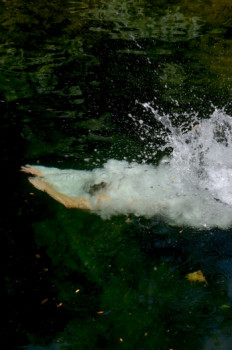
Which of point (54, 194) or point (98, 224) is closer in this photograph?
point (98, 224)

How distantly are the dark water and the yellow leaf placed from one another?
45mm

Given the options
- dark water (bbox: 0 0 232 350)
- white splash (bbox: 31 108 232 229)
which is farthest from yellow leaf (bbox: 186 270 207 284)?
white splash (bbox: 31 108 232 229)

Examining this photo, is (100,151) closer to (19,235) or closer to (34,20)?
(19,235)

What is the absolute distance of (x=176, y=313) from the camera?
2.34 meters

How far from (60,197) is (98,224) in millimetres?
517

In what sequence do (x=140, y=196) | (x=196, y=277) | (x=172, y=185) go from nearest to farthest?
1. (x=196, y=277)
2. (x=140, y=196)
3. (x=172, y=185)

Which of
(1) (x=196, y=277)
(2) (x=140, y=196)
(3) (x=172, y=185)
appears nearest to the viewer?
(1) (x=196, y=277)

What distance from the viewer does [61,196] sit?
10.4 feet

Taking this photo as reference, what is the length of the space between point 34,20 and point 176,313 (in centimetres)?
935

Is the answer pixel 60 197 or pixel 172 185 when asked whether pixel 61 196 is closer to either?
pixel 60 197

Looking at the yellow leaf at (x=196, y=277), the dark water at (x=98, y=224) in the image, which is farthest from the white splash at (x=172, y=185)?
the yellow leaf at (x=196, y=277)

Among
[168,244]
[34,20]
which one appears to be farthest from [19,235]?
[34,20]

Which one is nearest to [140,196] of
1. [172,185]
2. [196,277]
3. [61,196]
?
[172,185]

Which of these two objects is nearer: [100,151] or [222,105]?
[100,151]
